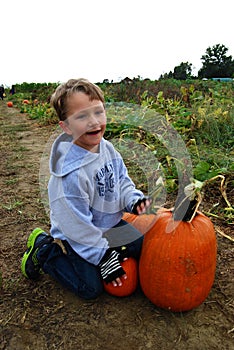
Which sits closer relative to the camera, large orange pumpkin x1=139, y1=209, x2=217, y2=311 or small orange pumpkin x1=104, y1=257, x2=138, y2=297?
large orange pumpkin x1=139, y1=209, x2=217, y2=311

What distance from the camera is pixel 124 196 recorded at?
2.03 meters

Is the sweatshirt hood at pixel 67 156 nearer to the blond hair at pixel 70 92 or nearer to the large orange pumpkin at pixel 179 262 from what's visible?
the blond hair at pixel 70 92

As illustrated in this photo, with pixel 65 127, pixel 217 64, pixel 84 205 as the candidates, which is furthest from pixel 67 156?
pixel 217 64

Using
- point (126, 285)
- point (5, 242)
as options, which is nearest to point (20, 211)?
point (5, 242)

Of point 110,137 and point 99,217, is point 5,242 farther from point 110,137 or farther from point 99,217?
point 110,137

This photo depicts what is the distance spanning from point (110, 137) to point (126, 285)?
3.65 metres

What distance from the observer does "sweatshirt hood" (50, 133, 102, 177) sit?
1775mm

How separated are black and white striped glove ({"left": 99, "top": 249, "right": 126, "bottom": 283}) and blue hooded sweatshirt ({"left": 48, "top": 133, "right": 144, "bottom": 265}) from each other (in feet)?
0.12

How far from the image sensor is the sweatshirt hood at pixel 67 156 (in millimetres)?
1775

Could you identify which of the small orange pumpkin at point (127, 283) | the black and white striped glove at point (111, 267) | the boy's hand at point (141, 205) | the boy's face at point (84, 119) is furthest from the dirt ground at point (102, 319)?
the boy's face at point (84, 119)

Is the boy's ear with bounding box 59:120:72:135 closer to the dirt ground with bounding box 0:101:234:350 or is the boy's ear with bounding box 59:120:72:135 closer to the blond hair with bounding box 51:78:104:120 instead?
the blond hair with bounding box 51:78:104:120

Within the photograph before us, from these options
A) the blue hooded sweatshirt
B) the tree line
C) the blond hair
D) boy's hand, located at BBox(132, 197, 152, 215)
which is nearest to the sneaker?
the blue hooded sweatshirt

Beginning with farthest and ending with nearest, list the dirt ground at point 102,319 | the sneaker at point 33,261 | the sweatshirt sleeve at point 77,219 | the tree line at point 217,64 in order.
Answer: the tree line at point 217,64
the sneaker at point 33,261
the sweatshirt sleeve at point 77,219
the dirt ground at point 102,319

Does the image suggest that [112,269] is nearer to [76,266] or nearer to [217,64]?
[76,266]
